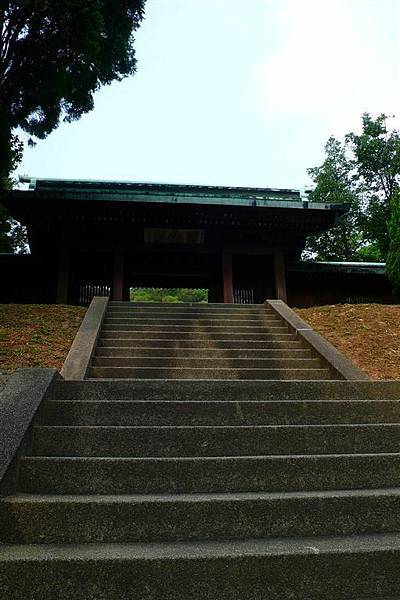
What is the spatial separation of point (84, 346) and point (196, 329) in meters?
2.18

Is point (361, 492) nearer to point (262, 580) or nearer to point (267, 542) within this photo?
point (267, 542)

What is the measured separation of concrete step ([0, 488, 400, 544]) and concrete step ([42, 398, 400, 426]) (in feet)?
3.08

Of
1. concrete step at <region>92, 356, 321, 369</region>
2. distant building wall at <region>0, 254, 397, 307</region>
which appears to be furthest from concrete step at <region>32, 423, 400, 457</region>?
distant building wall at <region>0, 254, 397, 307</region>

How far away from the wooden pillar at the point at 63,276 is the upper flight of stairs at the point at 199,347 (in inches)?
146

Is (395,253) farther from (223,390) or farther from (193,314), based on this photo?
(223,390)

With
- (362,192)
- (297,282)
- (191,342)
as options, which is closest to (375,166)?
(362,192)

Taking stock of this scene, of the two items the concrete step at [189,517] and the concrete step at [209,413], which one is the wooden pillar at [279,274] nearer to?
the concrete step at [209,413]

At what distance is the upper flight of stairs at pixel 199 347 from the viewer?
550cm

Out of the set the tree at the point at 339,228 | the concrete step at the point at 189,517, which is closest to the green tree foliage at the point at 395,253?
the concrete step at the point at 189,517

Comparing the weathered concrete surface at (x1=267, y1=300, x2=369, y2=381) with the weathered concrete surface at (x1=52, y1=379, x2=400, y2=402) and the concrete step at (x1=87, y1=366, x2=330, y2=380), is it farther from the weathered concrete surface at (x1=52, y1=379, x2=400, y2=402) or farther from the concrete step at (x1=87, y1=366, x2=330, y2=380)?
the weathered concrete surface at (x1=52, y1=379, x2=400, y2=402)

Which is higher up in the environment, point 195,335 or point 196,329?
point 196,329

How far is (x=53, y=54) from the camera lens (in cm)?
840

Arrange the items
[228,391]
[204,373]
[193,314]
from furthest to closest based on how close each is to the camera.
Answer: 1. [193,314]
2. [204,373]
3. [228,391]

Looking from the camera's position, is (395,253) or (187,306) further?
(395,253)
